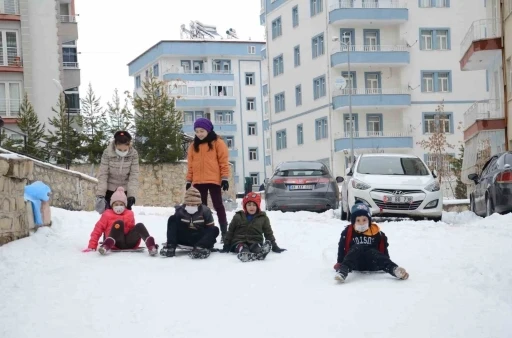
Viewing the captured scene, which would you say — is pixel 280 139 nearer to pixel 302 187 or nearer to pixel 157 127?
pixel 157 127

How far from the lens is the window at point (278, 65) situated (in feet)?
202

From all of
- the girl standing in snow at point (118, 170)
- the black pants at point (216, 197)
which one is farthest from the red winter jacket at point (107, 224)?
the black pants at point (216, 197)

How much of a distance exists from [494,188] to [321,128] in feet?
134

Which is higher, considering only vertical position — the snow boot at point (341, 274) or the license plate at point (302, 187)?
the license plate at point (302, 187)

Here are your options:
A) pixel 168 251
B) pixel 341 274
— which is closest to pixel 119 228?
pixel 168 251

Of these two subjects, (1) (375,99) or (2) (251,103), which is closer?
(1) (375,99)

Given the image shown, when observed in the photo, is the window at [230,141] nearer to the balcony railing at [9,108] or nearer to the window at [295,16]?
the window at [295,16]

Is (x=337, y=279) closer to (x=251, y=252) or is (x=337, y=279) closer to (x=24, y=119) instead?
(x=251, y=252)

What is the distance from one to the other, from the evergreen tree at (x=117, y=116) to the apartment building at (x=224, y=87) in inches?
1756

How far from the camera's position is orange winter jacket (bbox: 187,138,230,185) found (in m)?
10.8

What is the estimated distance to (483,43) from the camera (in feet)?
96.0

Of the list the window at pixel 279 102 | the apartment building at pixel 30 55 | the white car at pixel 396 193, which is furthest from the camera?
the window at pixel 279 102

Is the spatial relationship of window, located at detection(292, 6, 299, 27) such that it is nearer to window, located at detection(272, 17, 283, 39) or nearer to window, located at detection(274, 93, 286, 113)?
window, located at detection(272, 17, 283, 39)

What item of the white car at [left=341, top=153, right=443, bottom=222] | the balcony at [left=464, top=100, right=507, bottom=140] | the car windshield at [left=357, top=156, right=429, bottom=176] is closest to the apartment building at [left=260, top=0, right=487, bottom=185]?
the balcony at [left=464, top=100, right=507, bottom=140]
